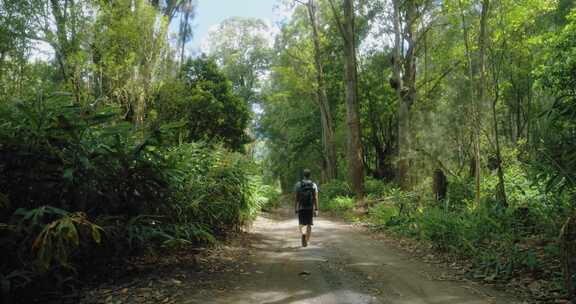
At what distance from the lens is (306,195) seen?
9562mm

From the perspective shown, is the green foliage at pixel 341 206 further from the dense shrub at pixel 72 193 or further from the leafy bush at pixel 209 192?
the dense shrub at pixel 72 193

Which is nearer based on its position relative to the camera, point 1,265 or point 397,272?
point 1,265

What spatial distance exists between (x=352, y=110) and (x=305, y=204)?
1043cm

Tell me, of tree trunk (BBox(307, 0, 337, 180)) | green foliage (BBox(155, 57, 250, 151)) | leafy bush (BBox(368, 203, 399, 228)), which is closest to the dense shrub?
leafy bush (BBox(368, 203, 399, 228))

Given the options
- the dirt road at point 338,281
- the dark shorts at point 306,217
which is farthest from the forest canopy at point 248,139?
the dark shorts at point 306,217

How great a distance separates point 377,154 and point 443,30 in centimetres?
1161

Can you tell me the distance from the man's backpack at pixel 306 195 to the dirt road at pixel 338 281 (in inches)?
38.4

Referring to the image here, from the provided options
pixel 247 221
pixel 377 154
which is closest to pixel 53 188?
pixel 247 221

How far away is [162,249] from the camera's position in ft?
23.8

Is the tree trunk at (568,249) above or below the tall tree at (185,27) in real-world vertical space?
below

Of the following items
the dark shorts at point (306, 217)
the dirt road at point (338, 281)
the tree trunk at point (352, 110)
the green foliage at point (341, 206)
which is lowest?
the dirt road at point (338, 281)

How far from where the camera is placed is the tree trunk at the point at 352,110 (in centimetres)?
1866

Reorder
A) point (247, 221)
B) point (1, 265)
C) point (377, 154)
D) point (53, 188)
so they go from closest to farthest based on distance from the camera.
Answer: point (1, 265), point (53, 188), point (247, 221), point (377, 154)

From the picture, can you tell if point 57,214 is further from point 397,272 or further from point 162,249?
point 397,272
